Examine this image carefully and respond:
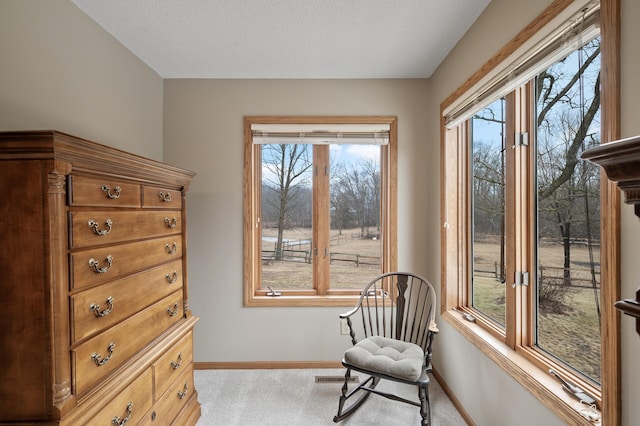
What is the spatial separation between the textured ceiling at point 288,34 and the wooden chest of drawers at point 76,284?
1020mm

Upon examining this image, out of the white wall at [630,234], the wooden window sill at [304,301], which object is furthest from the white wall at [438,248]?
the wooden window sill at [304,301]

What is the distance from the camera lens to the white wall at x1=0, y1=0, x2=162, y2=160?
1501 millimetres

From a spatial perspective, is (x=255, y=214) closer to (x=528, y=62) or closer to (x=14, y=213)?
(x=14, y=213)

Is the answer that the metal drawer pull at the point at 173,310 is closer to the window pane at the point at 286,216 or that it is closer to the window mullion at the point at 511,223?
the window pane at the point at 286,216

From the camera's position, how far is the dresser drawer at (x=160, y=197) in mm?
1683

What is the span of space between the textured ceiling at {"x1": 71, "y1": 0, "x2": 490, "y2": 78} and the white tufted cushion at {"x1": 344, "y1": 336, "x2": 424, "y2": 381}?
213cm

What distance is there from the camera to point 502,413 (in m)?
1.69

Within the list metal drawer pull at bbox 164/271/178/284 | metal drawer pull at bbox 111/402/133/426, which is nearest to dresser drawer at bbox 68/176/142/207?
metal drawer pull at bbox 164/271/178/284

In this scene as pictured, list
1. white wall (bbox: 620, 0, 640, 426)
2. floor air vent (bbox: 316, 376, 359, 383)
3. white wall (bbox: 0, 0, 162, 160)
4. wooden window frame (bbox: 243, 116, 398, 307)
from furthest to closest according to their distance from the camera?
wooden window frame (bbox: 243, 116, 398, 307) → floor air vent (bbox: 316, 376, 359, 383) → white wall (bbox: 0, 0, 162, 160) → white wall (bbox: 620, 0, 640, 426)

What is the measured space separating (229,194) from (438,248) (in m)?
1.88

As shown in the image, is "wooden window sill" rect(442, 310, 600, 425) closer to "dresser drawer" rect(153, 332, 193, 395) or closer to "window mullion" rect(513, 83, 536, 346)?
"window mullion" rect(513, 83, 536, 346)

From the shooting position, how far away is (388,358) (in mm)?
2002

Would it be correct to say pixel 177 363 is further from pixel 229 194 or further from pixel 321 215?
pixel 321 215

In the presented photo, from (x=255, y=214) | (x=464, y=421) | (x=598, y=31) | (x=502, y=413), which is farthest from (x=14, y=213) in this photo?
(x=464, y=421)
